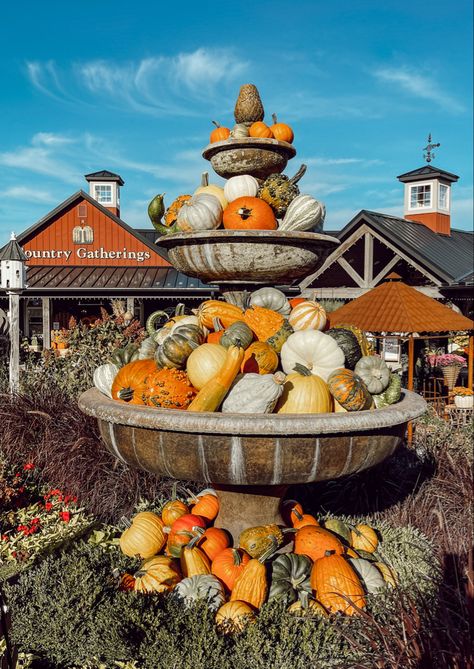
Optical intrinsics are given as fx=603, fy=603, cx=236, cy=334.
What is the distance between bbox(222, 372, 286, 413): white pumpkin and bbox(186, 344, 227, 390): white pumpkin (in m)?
0.20

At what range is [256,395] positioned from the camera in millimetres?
3326

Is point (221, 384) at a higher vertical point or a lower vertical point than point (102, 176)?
lower

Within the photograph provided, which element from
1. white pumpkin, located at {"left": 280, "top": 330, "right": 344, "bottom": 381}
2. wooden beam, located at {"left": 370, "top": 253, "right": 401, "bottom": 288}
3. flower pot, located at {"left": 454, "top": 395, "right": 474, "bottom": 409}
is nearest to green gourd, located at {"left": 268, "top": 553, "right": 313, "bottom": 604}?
white pumpkin, located at {"left": 280, "top": 330, "right": 344, "bottom": 381}

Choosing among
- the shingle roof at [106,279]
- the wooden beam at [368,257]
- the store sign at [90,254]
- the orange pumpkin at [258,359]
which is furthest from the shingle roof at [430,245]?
the orange pumpkin at [258,359]

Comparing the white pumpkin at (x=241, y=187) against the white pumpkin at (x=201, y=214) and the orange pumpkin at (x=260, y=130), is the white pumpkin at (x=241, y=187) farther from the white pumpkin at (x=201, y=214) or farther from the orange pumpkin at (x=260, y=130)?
the orange pumpkin at (x=260, y=130)

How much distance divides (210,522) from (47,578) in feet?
4.56

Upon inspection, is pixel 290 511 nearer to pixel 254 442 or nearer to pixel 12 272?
pixel 254 442

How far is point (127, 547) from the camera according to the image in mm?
4184

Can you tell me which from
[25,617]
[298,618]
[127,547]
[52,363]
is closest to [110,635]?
[25,617]

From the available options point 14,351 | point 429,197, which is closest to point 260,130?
point 14,351

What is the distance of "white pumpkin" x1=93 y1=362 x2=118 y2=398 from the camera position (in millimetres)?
4117

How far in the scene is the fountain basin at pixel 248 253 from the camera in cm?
428

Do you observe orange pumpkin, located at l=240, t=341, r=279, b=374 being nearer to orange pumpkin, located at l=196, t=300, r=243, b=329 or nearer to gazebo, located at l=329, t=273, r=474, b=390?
orange pumpkin, located at l=196, t=300, r=243, b=329

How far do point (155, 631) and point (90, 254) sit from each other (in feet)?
67.1
